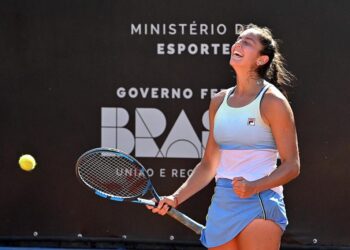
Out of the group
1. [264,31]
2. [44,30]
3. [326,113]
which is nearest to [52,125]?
[44,30]

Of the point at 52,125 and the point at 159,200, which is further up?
the point at 52,125

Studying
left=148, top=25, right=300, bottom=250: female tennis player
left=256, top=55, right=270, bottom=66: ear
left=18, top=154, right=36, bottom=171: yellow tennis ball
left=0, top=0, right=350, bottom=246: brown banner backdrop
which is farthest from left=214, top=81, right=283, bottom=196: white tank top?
left=18, top=154, right=36, bottom=171: yellow tennis ball

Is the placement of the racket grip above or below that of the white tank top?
below

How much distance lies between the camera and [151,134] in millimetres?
4844

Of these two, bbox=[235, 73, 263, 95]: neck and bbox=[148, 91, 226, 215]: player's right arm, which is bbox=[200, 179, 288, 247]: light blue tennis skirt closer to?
bbox=[148, 91, 226, 215]: player's right arm

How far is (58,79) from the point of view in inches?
194

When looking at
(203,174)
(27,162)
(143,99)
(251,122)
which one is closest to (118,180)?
(203,174)

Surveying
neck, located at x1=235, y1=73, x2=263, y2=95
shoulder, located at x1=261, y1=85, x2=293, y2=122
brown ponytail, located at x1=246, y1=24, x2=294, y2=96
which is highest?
brown ponytail, located at x1=246, y1=24, x2=294, y2=96

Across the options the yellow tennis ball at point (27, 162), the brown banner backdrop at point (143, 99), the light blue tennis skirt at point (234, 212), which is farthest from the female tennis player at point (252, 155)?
the yellow tennis ball at point (27, 162)

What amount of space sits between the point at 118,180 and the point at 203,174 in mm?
474

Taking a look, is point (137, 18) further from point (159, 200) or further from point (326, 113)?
point (159, 200)

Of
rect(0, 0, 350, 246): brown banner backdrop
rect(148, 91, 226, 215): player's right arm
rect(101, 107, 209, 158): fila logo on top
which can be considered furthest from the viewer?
rect(101, 107, 209, 158): fila logo on top

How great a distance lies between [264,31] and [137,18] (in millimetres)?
1613

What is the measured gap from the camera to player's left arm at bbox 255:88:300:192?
313 centimetres
